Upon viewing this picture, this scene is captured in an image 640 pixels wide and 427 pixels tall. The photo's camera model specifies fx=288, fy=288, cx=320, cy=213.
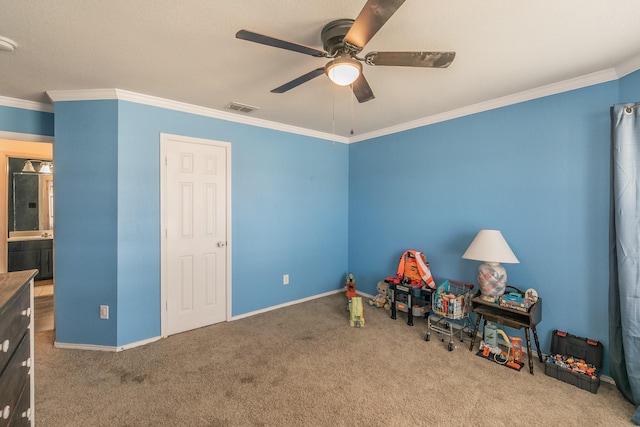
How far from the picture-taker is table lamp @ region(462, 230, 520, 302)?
2566mm

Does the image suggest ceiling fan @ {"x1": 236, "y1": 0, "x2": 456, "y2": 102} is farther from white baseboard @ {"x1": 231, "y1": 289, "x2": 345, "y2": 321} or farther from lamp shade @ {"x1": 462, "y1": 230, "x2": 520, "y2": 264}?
white baseboard @ {"x1": 231, "y1": 289, "x2": 345, "y2": 321}

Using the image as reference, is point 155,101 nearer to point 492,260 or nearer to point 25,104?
point 25,104

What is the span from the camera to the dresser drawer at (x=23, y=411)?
1.31 meters

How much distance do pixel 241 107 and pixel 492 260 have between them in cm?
295

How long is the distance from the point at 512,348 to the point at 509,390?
0.55m

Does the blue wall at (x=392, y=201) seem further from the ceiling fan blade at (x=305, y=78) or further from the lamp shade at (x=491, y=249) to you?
the ceiling fan blade at (x=305, y=78)

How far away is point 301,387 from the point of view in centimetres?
222

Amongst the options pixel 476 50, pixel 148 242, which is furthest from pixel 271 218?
pixel 476 50

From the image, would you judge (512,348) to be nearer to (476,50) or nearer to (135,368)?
(476,50)

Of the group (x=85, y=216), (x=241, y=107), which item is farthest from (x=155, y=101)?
(x=85, y=216)

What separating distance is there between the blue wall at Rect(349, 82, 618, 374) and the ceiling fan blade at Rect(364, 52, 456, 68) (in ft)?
5.57

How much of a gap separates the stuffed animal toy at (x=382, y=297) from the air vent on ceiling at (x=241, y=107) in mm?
2765

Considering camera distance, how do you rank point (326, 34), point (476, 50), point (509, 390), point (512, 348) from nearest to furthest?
point (326, 34), point (476, 50), point (509, 390), point (512, 348)

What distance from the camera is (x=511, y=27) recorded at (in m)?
1.76
